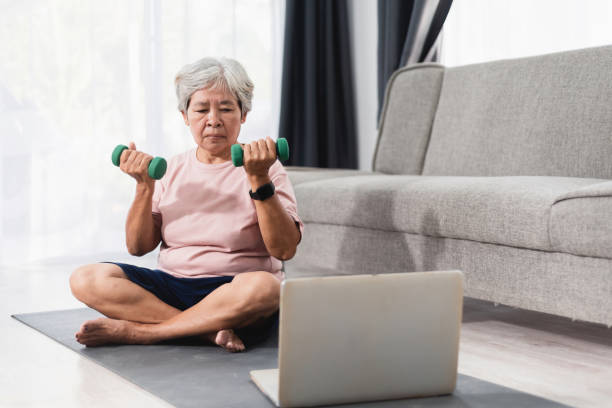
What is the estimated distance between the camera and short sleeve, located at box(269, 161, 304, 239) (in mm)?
1894

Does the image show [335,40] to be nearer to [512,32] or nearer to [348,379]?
[512,32]

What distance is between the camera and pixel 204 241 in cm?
194

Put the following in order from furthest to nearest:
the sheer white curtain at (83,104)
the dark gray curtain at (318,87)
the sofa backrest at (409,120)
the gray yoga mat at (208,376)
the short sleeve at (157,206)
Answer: the dark gray curtain at (318,87)
the sheer white curtain at (83,104)
the sofa backrest at (409,120)
the short sleeve at (157,206)
the gray yoga mat at (208,376)

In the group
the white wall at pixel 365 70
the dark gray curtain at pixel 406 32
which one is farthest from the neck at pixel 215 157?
the white wall at pixel 365 70

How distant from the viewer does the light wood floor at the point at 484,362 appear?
1496 millimetres

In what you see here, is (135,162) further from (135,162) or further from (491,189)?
(491,189)

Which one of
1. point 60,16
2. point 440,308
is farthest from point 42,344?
point 60,16

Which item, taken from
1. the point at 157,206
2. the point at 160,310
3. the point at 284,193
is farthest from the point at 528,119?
the point at 160,310

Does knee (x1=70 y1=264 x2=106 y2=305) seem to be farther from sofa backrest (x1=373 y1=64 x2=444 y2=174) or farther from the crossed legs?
sofa backrest (x1=373 y1=64 x2=444 y2=174)

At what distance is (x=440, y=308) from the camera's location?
139 centimetres

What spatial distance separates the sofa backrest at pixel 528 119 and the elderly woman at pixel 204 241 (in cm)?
99

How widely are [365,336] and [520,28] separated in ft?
7.90

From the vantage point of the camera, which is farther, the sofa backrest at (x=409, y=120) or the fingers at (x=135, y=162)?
the sofa backrest at (x=409, y=120)

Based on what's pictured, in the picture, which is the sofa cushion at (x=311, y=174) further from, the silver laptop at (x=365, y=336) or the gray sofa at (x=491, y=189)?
the silver laptop at (x=365, y=336)
